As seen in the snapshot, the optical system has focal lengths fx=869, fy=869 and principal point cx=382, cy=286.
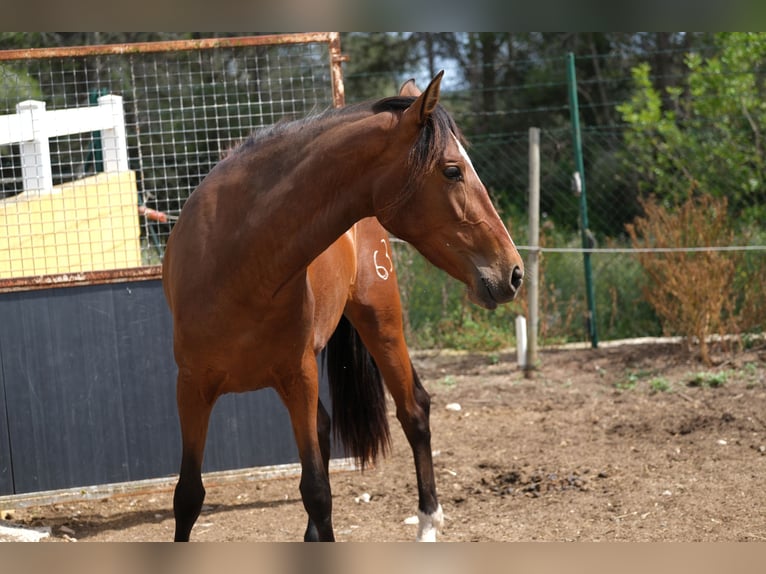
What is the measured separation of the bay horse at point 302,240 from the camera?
8.44 feet

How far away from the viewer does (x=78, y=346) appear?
16.5ft

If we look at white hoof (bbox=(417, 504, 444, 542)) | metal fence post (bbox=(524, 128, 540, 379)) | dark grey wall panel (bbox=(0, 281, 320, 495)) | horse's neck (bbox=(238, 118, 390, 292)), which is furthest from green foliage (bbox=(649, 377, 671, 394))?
horse's neck (bbox=(238, 118, 390, 292))

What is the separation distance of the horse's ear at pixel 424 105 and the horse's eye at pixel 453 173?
155mm

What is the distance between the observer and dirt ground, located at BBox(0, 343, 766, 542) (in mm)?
4145

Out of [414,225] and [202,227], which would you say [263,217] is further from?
[414,225]

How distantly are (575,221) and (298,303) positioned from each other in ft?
28.0

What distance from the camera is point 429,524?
4082mm

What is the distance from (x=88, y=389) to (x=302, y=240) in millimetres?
2789

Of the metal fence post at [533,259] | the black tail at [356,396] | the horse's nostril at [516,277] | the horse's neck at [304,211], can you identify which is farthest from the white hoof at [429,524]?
the metal fence post at [533,259]

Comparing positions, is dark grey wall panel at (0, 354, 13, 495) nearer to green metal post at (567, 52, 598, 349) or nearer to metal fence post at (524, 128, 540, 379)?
metal fence post at (524, 128, 540, 379)

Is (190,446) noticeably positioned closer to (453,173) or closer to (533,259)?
(453,173)

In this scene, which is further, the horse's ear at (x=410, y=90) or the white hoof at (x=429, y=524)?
the white hoof at (x=429, y=524)

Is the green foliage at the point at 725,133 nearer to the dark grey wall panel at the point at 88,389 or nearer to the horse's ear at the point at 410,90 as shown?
the dark grey wall panel at the point at 88,389
